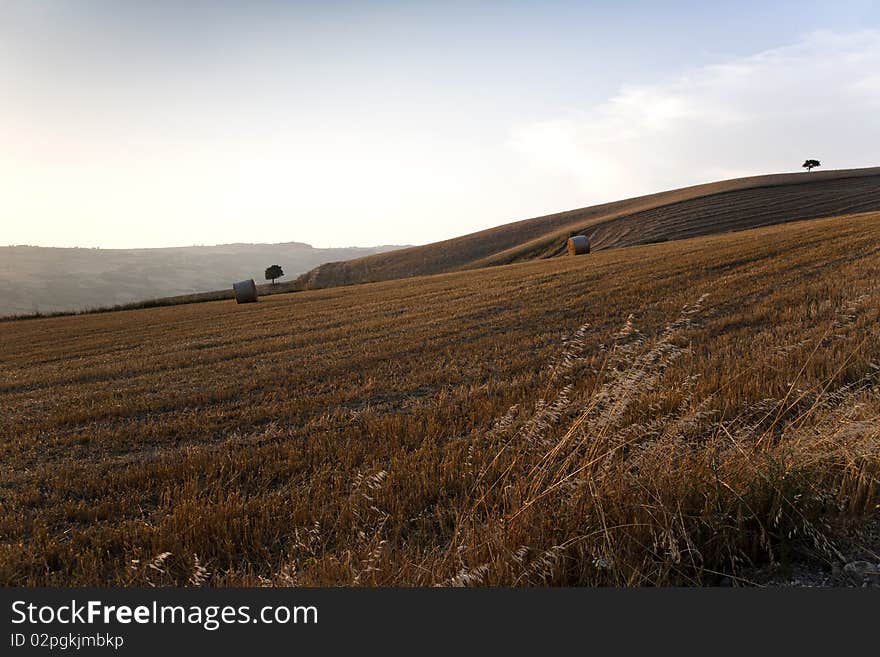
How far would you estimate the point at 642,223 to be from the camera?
198ft

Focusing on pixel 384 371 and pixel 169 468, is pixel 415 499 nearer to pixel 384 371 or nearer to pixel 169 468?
pixel 169 468

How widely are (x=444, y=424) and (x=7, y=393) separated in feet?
36.4

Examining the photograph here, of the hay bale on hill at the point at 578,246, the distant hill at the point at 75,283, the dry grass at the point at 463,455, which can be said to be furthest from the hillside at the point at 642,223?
the distant hill at the point at 75,283

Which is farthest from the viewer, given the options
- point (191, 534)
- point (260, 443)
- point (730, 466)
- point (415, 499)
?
point (260, 443)

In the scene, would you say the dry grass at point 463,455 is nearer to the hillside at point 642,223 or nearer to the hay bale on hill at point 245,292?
the hay bale on hill at point 245,292

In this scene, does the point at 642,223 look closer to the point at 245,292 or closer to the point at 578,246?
the point at 578,246

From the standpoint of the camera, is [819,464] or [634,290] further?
[634,290]

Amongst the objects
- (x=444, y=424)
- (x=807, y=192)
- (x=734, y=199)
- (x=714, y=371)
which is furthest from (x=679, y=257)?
(x=807, y=192)

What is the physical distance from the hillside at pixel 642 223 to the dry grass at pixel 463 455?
4573 centimetres

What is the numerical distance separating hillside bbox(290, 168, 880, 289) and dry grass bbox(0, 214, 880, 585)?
4573cm

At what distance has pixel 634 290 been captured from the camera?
1738cm

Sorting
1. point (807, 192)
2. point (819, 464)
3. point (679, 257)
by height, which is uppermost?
point (807, 192)

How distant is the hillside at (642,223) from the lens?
5469cm

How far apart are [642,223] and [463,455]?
61.3 metres
